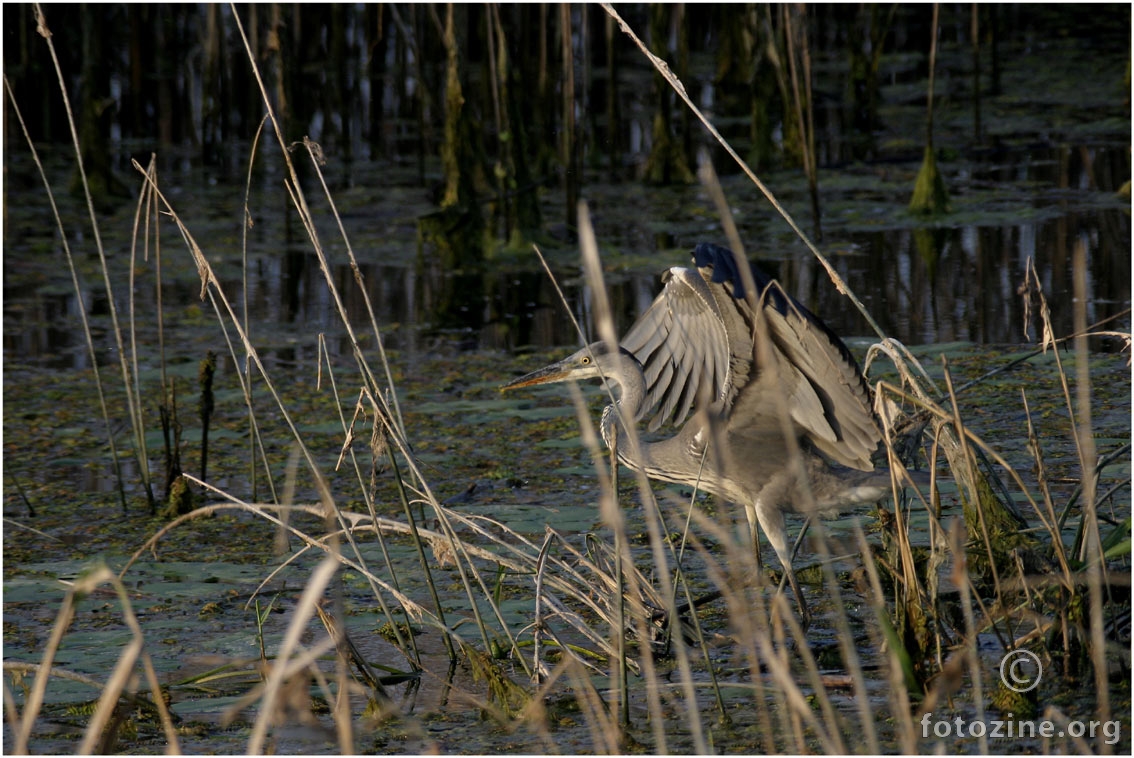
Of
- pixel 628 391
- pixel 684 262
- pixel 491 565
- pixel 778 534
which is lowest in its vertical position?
pixel 491 565

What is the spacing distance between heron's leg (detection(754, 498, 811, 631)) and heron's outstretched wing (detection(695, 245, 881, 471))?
203 millimetres

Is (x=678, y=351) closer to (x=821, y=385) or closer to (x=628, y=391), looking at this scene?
(x=628, y=391)

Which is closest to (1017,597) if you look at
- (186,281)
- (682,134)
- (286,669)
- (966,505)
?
(966,505)

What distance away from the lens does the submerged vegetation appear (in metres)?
2.57

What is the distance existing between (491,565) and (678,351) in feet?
2.77

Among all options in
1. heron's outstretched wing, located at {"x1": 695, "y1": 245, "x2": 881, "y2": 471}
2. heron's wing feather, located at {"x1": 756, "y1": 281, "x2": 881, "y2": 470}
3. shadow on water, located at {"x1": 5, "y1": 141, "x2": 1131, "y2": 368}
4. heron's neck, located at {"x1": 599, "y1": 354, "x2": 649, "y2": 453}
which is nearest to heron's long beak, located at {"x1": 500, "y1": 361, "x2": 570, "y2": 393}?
heron's neck, located at {"x1": 599, "y1": 354, "x2": 649, "y2": 453}

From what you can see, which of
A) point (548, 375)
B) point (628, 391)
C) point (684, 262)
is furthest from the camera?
point (684, 262)

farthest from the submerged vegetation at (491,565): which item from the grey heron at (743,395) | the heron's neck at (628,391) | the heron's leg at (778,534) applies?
the heron's neck at (628,391)

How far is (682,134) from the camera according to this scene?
9758mm

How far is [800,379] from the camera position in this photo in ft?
11.3

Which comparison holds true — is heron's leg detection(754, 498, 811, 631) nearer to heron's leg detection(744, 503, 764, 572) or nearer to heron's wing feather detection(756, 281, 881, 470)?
heron's leg detection(744, 503, 764, 572)

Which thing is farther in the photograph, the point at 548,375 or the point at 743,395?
the point at 548,375

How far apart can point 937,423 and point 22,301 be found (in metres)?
5.78

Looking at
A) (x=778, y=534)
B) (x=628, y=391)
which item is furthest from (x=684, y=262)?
(x=778, y=534)
